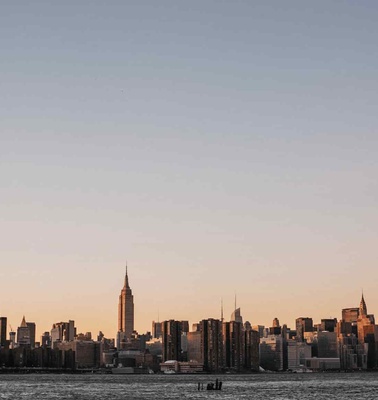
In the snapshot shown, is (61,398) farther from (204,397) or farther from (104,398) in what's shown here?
(204,397)

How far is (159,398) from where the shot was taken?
194000mm

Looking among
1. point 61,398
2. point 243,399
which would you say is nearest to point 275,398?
point 243,399

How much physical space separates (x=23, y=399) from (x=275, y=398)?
5063 centimetres

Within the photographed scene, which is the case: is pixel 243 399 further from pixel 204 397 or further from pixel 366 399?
pixel 366 399

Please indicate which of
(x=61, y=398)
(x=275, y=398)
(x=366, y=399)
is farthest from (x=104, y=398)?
(x=366, y=399)

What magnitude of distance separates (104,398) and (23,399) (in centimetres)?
1643

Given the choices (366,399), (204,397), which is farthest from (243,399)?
(366,399)

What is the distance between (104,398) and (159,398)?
11169 millimetres

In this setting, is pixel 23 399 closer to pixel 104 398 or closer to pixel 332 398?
pixel 104 398

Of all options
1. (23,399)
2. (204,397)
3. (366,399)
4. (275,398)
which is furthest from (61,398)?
(366,399)

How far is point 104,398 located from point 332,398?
151ft

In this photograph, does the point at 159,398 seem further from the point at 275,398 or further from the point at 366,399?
the point at 366,399

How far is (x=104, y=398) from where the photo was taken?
19288 cm

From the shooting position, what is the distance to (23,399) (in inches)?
7377
